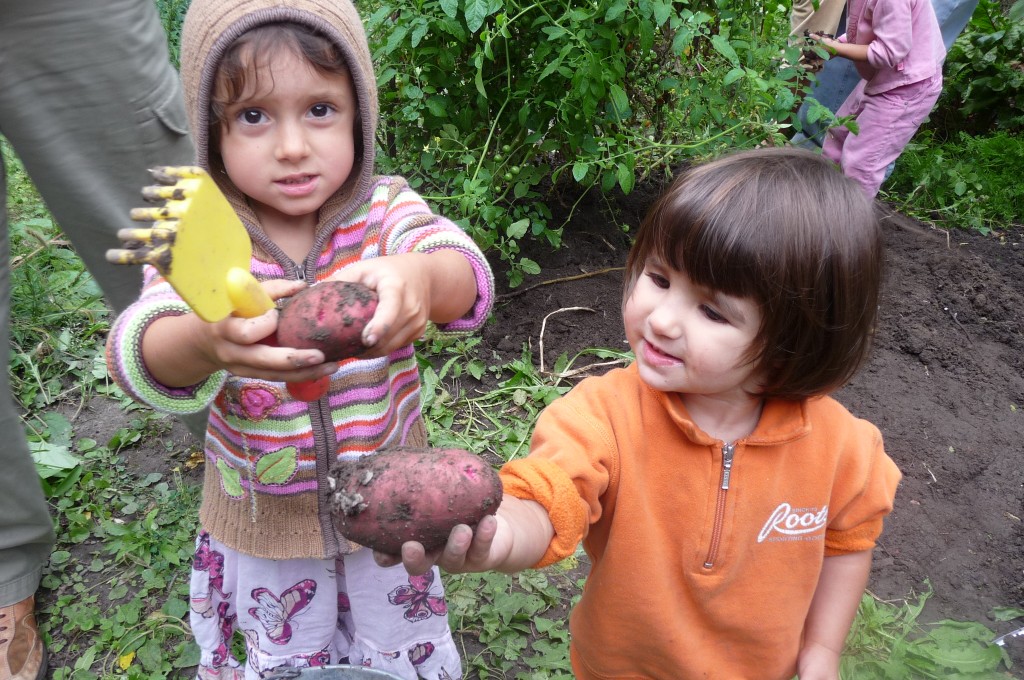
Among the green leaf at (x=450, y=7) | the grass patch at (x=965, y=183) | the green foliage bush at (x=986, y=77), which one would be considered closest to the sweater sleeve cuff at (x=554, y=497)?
the green leaf at (x=450, y=7)

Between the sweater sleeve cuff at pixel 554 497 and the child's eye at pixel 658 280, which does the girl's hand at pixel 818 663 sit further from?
the child's eye at pixel 658 280

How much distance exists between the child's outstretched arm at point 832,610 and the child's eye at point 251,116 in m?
1.33

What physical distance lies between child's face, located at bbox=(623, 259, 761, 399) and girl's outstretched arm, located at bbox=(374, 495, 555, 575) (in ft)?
0.96

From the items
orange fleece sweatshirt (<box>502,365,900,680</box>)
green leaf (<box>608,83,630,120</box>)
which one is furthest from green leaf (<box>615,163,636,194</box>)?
orange fleece sweatshirt (<box>502,365,900,680</box>)

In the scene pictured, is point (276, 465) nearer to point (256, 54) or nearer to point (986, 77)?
point (256, 54)

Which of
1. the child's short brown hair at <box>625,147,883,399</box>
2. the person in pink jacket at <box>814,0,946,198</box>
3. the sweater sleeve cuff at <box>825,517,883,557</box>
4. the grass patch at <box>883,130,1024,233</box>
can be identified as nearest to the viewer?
the child's short brown hair at <box>625,147,883,399</box>

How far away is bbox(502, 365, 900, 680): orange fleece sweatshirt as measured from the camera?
1.28 meters

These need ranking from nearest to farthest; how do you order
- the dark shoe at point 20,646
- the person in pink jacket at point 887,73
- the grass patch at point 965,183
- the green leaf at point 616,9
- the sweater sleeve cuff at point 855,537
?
the sweater sleeve cuff at point 855,537 < the dark shoe at point 20,646 < the green leaf at point 616,9 < the person in pink jacket at point 887,73 < the grass patch at point 965,183

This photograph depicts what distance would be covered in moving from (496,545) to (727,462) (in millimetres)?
443

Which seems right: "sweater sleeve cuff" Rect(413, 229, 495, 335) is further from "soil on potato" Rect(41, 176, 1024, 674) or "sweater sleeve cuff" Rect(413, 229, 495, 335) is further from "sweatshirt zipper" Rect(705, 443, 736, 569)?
"soil on potato" Rect(41, 176, 1024, 674)

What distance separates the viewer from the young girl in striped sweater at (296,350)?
121 centimetres

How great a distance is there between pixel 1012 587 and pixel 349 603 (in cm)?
197

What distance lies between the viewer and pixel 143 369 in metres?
1.22

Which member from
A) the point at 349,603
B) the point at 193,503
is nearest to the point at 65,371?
the point at 193,503
